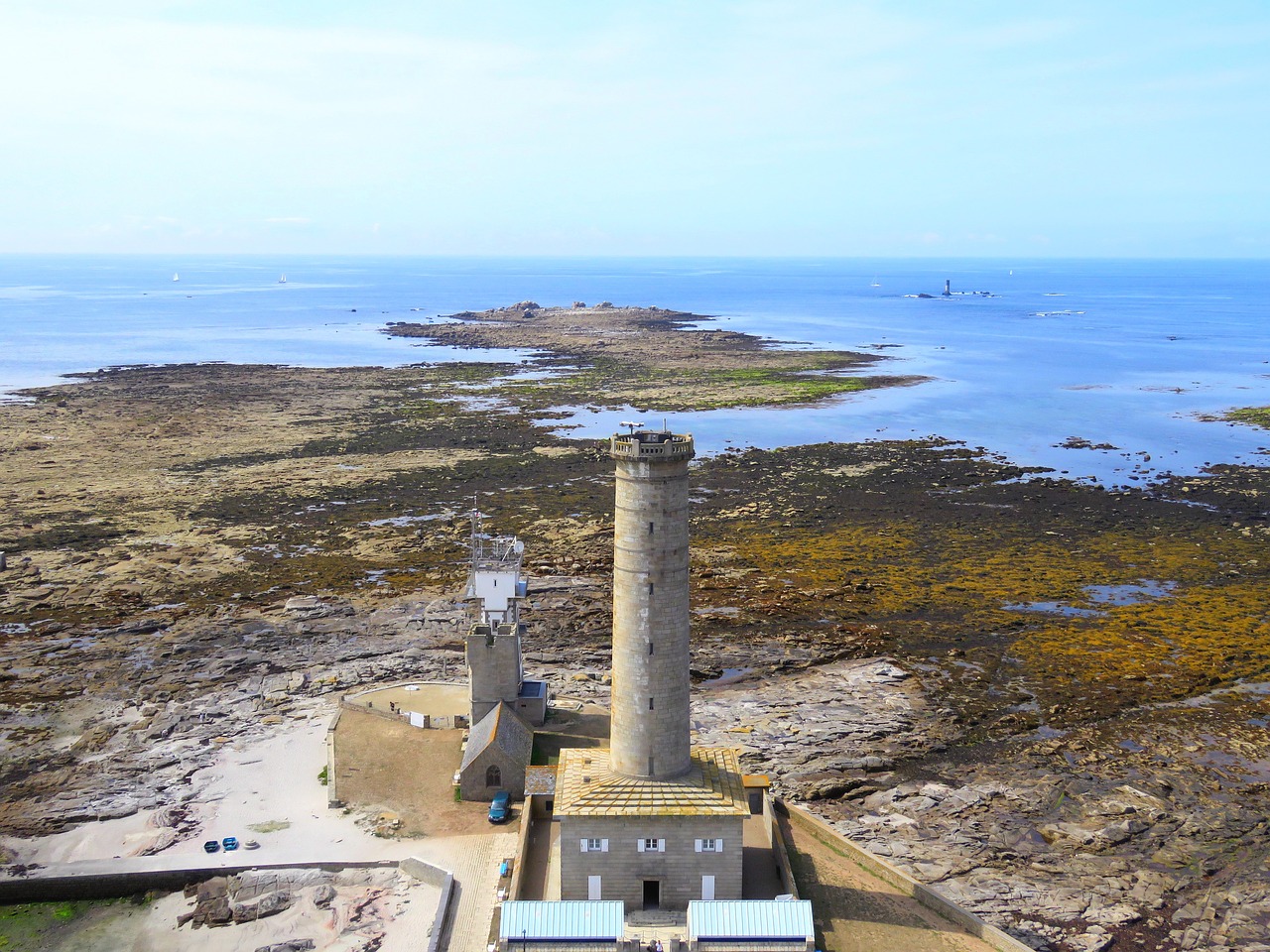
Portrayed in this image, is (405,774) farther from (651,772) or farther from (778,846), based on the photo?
(778,846)

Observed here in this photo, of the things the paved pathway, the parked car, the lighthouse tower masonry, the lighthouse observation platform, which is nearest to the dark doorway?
the lighthouse tower masonry

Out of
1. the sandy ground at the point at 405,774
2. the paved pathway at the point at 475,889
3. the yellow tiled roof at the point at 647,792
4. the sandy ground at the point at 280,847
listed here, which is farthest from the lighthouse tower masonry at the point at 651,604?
the sandy ground at the point at 405,774

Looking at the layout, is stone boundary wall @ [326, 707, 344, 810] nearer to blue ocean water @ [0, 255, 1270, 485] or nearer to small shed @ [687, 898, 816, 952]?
small shed @ [687, 898, 816, 952]

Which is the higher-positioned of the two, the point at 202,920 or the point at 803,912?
the point at 803,912

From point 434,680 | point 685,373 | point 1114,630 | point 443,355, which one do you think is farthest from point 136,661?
point 443,355

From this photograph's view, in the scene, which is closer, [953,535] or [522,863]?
[522,863]

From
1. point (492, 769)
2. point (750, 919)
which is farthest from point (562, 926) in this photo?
point (492, 769)

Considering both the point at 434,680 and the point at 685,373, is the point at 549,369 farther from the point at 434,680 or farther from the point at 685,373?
the point at 434,680
